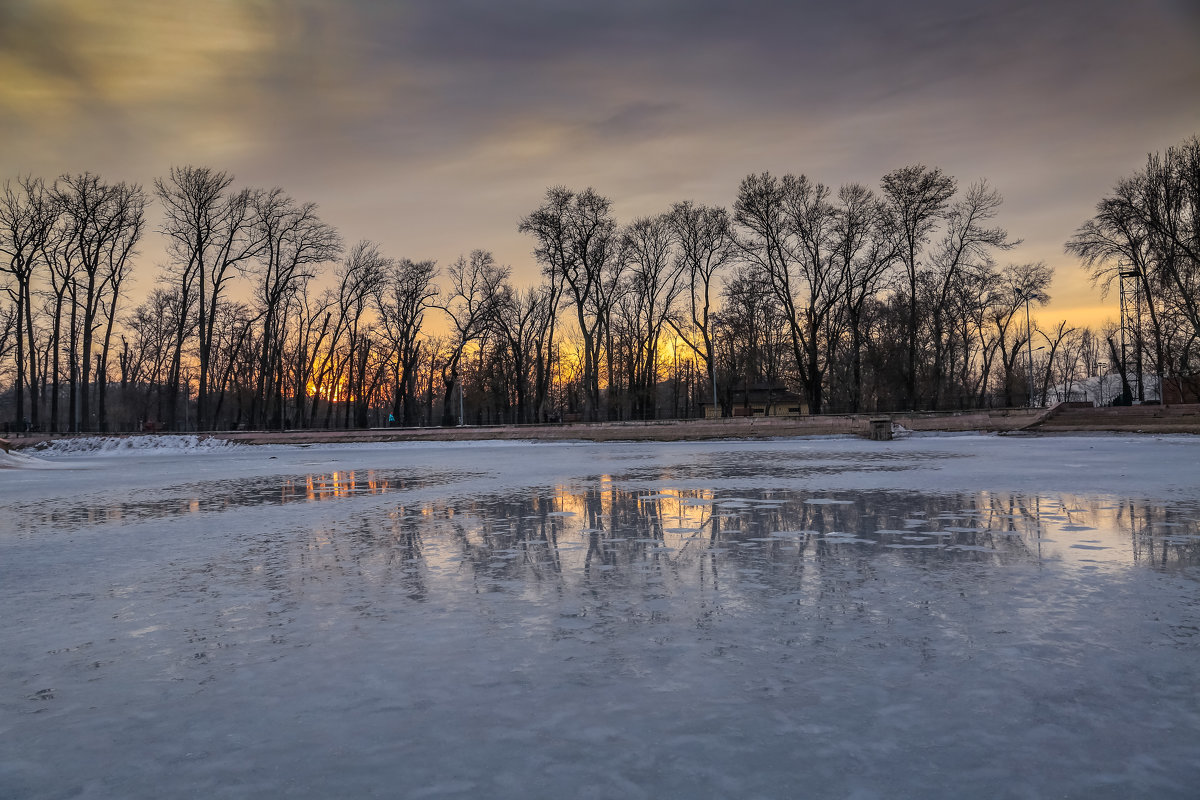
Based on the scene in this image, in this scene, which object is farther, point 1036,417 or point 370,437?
point 370,437

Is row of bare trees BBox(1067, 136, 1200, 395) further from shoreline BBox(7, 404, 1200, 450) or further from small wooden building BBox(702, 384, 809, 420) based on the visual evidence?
small wooden building BBox(702, 384, 809, 420)

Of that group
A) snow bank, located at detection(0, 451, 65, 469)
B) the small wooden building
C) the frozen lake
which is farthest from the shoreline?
the small wooden building

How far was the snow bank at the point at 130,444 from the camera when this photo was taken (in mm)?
37750

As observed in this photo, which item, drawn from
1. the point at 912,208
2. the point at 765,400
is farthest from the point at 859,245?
the point at 765,400

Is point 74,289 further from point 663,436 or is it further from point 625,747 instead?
point 625,747

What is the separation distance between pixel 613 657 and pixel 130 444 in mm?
42340

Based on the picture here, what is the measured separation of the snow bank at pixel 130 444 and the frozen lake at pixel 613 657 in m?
32.5

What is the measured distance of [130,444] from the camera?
3891 centimetres

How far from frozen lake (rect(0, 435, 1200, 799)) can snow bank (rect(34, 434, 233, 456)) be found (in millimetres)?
32524

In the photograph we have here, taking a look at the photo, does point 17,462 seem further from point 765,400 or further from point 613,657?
point 765,400

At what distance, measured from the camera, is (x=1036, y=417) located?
124 ft

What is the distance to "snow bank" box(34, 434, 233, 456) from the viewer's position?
3775 centimetres

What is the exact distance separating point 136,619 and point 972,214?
5005 centimetres

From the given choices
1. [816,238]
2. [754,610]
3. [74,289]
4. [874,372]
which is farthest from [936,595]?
[874,372]
